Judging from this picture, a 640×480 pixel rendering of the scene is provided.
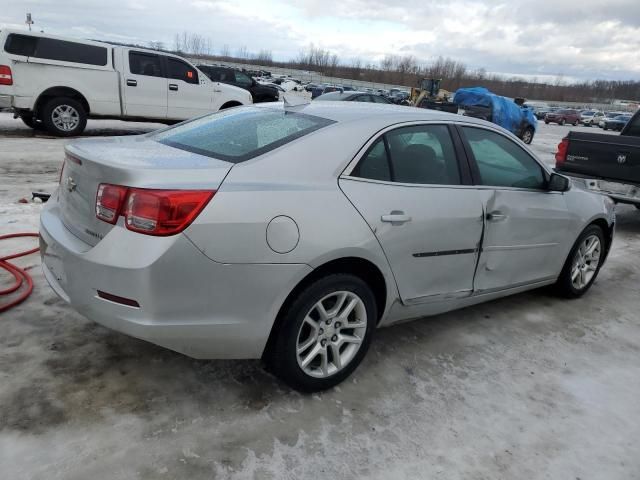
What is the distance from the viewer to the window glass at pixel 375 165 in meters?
2.86

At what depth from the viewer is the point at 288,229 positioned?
249 cm

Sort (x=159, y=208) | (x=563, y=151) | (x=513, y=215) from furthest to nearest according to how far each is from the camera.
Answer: (x=563, y=151) → (x=513, y=215) → (x=159, y=208)

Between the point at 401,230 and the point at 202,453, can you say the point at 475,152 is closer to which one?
the point at 401,230

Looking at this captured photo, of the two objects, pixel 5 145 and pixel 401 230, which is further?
pixel 5 145

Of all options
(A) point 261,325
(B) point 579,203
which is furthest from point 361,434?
(B) point 579,203

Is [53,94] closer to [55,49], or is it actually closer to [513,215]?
[55,49]

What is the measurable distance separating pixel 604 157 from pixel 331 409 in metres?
6.28

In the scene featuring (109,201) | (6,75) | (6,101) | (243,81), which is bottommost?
(6,101)

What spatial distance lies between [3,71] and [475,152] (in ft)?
32.1

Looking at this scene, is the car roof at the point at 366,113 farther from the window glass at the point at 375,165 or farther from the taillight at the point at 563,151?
the taillight at the point at 563,151

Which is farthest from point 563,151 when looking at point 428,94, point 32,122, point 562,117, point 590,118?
point 590,118

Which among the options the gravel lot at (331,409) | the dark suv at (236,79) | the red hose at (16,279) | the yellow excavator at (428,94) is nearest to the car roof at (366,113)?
the gravel lot at (331,409)

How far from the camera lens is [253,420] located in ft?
8.60

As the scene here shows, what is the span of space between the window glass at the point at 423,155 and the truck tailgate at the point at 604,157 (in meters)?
4.91
